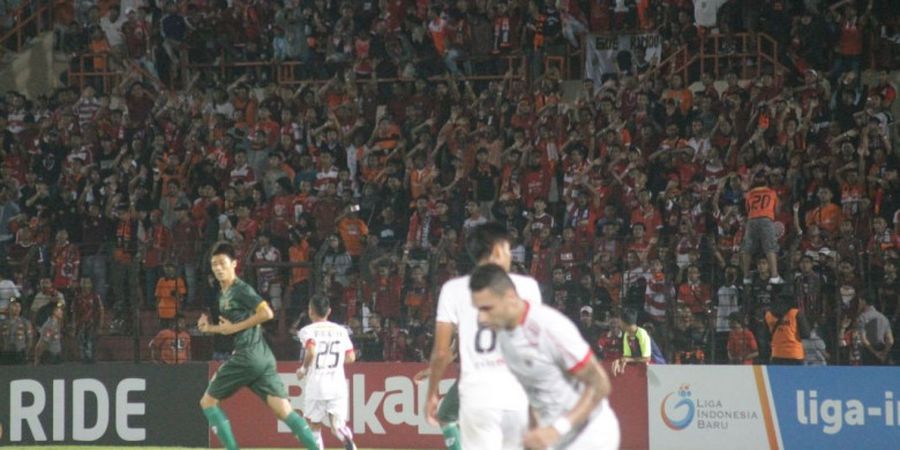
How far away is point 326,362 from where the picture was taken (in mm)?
15812

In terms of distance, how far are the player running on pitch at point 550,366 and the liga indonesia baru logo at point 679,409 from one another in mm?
10343

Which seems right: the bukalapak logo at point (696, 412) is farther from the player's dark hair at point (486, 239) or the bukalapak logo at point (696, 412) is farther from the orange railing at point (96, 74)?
the orange railing at point (96, 74)

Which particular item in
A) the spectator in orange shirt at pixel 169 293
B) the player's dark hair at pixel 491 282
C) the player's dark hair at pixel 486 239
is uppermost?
the player's dark hair at pixel 486 239

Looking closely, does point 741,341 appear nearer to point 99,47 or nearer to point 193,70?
point 193,70

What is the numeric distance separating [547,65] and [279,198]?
550cm

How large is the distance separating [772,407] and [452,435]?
18.3ft

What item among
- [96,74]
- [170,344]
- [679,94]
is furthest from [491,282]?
[96,74]

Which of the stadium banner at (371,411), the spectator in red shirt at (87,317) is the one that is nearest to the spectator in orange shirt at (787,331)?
the stadium banner at (371,411)

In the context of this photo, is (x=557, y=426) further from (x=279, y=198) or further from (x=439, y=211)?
(x=279, y=198)

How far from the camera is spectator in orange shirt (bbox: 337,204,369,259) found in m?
21.5

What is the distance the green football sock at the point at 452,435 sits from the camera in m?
13.3

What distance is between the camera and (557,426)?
7496 millimetres

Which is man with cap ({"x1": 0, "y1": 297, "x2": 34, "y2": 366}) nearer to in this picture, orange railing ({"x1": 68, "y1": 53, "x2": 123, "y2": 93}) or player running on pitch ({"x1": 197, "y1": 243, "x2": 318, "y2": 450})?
player running on pitch ({"x1": 197, "y1": 243, "x2": 318, "y2": 450})

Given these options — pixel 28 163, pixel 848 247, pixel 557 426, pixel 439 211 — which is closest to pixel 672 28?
pixel 439 211
